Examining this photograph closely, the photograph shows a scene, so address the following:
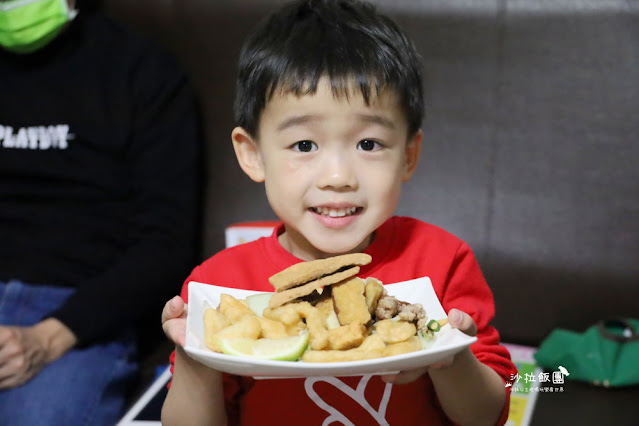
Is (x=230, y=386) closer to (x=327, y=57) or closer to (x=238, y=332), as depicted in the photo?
(x=238, y=332)

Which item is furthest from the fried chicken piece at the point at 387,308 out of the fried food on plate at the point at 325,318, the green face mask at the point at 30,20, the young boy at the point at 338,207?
the green face mask at the point at 30,20

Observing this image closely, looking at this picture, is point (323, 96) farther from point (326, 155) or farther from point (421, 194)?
point (421, 194)

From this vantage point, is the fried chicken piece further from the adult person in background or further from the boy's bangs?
the adult person in background

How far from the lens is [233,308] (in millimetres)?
850

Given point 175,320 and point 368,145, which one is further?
point 368,145

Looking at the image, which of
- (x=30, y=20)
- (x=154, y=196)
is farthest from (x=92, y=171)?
(x=30, y=20)

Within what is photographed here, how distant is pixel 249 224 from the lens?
5.62 feet

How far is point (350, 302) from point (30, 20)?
1.18 meters

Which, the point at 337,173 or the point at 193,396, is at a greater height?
the point at 337,173

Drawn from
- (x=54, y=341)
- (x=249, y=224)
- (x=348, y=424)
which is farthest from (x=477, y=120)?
(x=54, y=341)

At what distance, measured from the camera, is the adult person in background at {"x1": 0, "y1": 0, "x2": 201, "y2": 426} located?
61.1 inches

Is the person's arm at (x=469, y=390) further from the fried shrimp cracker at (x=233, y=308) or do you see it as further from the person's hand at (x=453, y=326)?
the fried shrimp cracker at (x=233, y=308)

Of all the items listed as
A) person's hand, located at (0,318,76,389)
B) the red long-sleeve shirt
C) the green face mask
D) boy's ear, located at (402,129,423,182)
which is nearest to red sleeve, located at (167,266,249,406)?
the red long-sleeve shirt

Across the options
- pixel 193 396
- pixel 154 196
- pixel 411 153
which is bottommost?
pixel 193 396
